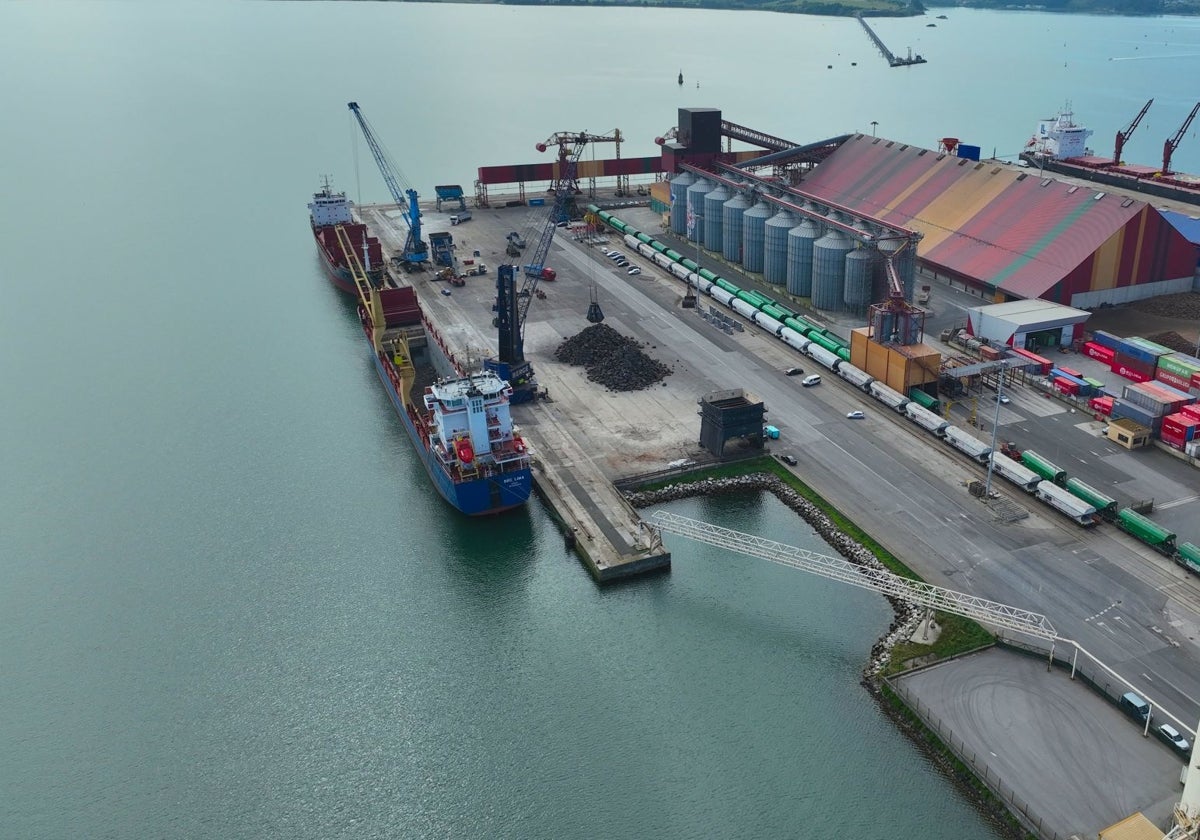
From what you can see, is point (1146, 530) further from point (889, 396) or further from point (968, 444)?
point (889, 396)

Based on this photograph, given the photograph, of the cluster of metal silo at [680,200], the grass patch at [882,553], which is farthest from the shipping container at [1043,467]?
the cluster of metal silo at [680,200]

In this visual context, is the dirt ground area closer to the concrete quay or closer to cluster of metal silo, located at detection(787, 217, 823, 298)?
cluster of metal silo, located at detection(787, 217, 823, 298)

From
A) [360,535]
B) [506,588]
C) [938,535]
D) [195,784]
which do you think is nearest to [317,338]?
[360,535]

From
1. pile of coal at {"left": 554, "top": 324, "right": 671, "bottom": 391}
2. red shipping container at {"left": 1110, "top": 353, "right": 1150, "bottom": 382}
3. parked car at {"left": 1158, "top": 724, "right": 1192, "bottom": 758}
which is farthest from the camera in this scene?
pile of coal at {"left": 554, "top": 324, "right": 671, "bottom": 391}

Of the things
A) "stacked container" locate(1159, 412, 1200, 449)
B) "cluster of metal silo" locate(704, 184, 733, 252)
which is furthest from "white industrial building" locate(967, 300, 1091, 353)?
"cluster of metal silo" locate(704, 184, 733, 252)

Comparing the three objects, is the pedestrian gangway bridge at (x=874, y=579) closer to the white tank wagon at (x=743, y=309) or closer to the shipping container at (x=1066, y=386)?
the shipping container at (x=1066, y=386)
